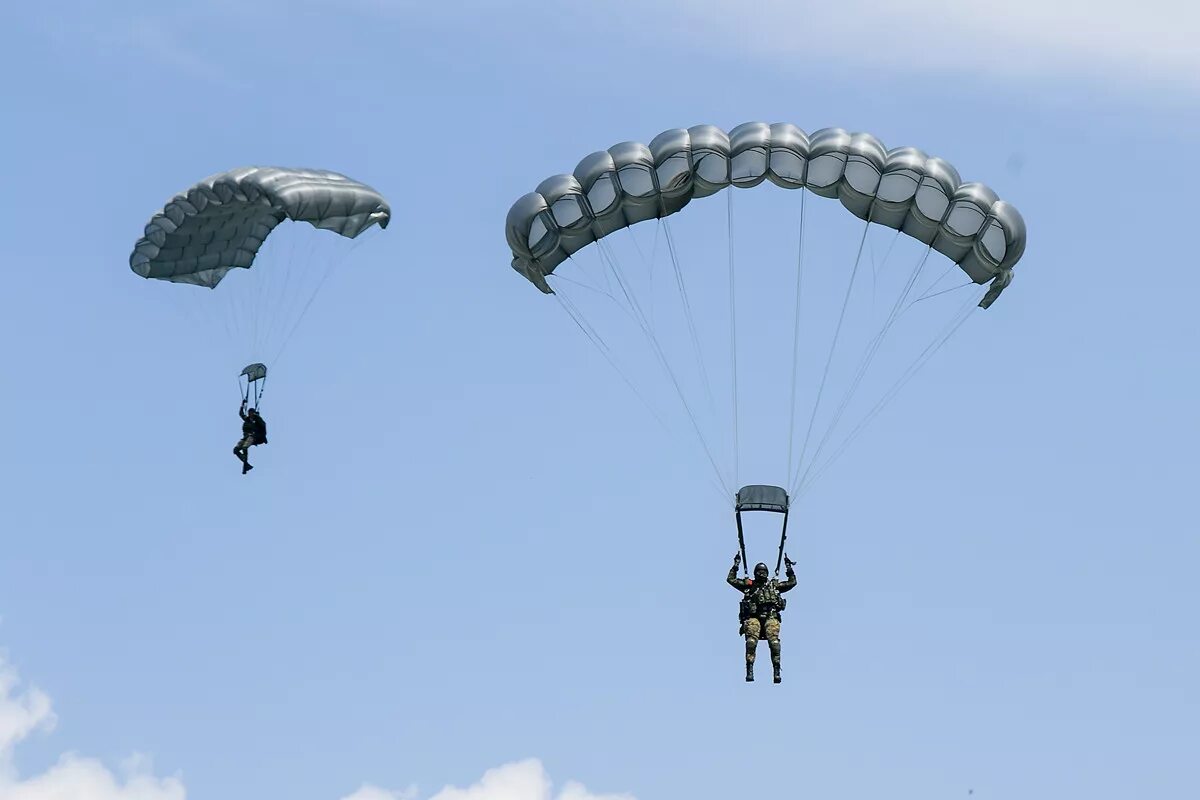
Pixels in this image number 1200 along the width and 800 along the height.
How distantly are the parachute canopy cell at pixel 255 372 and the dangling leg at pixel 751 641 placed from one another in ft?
33.1

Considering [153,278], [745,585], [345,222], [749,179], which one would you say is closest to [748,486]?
[745,585]

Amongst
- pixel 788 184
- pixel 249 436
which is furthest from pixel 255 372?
pixel 788 184

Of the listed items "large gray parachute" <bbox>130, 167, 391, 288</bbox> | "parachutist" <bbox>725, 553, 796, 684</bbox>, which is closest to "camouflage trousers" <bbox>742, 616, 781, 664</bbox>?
"parachutist" <bbox>725, 553, 796, 684</bbox>

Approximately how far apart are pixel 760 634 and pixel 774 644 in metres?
0.21

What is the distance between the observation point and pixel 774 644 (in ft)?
108

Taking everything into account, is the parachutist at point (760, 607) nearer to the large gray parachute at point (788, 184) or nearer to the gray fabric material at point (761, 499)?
the gray fabric material at point (761, 499)

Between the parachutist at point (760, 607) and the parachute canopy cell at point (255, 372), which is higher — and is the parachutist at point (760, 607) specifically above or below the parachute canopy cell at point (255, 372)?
below

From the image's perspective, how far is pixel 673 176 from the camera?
34.0 meters

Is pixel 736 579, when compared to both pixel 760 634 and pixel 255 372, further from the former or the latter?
pixel 255 372

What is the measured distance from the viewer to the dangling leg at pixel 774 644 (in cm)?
3300

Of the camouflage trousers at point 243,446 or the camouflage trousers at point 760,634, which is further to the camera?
the camouflage trousers at point 243,446

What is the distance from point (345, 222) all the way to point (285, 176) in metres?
1.38

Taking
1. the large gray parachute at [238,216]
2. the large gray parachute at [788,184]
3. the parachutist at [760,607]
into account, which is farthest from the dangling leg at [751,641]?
the large gray parachute at [238,216]

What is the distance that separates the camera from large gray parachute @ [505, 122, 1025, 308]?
111ft
